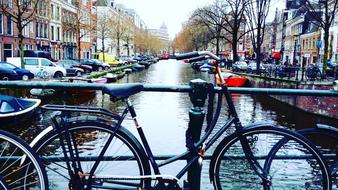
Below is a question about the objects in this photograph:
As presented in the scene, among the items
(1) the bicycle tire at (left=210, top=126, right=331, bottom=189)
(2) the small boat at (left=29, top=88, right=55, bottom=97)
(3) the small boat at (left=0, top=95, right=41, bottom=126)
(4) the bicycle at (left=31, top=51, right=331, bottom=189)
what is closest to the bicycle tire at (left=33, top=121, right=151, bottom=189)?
(4) the bicycle at (left=31, top=51, right=331, bottom=189)

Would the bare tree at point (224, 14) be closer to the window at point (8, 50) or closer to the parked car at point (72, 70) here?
the parked car at point (72, 70)

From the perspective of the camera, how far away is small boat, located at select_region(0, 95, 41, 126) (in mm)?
12308

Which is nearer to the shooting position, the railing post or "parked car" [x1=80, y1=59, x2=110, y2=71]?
the railing post

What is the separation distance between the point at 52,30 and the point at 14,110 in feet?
134

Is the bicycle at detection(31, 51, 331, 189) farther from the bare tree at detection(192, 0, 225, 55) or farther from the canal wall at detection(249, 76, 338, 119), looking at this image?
the bare tree at detection(192, 0, 225, 55)

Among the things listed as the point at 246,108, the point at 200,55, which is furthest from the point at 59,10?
the point at 200,55

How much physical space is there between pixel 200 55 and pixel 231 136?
2.09 ft

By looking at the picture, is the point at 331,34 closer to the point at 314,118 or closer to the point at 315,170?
the point at 314,118

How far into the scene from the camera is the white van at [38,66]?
2896cm

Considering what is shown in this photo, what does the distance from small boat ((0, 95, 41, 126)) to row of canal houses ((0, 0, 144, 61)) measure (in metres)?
24.3

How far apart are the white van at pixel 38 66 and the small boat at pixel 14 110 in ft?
50.2

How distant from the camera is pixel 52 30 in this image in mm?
51250

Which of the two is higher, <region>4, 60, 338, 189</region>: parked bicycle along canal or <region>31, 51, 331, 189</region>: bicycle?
<region>31, 51, 331, 189</region>: bicycle

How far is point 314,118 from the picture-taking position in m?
18.1
